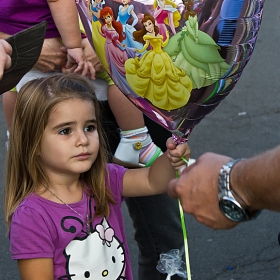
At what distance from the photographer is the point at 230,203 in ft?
5.76

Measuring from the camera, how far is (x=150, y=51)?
2.00m

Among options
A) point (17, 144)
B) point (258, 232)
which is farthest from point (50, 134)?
point (258, 232)

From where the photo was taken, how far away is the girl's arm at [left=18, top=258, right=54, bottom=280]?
6.98 feet

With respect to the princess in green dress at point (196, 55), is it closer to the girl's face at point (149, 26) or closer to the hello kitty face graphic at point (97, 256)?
the girl's face at point (149, 26)

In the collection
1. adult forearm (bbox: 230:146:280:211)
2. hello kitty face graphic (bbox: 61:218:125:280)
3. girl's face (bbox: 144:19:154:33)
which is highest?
girl's face (bbox: 144:19:154:33)

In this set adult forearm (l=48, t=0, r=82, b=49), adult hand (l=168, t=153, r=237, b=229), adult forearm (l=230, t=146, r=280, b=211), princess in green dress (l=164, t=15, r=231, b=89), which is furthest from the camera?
adult forearm (l=48, t=0, r=82, b=49)

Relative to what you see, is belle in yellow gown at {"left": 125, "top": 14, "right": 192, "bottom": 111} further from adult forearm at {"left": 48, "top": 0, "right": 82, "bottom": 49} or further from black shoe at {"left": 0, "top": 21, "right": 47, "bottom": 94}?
adult forearm at {"left": 48, "top": 0, "right": 82, "bottom": 49}

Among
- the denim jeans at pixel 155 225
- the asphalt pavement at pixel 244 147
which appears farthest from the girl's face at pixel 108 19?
the asphalt pavement at pixel 244 147

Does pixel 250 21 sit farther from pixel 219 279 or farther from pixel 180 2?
pixel 219 279

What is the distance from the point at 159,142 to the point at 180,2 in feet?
2.69

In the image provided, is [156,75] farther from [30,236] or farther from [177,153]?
[30,236]

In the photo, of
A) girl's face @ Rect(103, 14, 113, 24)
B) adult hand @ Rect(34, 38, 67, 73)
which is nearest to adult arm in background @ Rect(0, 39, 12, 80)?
girl's face @ Rect(103, 14, 113, 24)

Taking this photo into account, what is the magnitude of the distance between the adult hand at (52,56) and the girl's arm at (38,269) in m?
0.71

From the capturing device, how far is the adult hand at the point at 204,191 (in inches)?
71.6
